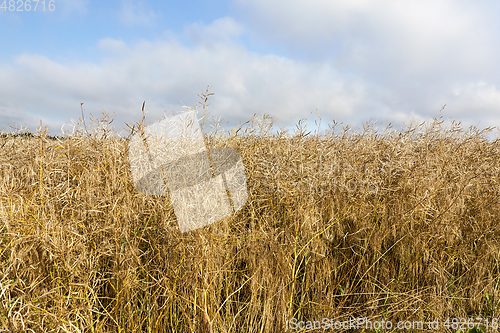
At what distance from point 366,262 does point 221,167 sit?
1.46 meters

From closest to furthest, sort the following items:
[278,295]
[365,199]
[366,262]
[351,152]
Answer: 1. [278,295]
2. [366,262]
3. [365,199]
4. [351,152]

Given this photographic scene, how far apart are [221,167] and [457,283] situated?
7.38 ft

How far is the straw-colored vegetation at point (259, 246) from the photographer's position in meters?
1.65

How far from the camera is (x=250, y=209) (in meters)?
2.36

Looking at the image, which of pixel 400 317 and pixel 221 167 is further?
pixel 221 167

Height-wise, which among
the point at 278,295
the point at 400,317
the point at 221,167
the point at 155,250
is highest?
the point at 221,167

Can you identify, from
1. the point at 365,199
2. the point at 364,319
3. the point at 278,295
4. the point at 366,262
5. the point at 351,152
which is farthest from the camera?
the point at 351,152

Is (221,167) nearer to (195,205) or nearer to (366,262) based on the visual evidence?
(195,205)

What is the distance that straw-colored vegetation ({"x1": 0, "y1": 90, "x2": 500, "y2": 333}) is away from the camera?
1650 millimetres

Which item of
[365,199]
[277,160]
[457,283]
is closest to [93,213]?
[277,160]

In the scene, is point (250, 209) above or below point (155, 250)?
above

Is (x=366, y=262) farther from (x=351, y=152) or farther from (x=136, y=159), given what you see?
(x=136, y=159)

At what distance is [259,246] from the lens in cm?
197

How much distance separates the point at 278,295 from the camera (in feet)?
5.57
